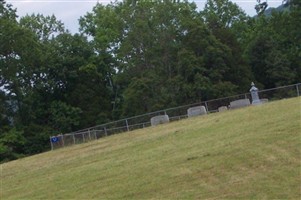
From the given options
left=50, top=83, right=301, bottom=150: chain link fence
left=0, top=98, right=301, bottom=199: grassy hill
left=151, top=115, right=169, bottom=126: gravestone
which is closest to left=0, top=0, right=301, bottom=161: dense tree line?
left=50, top=83, right=301, bottom=150: chain link fence

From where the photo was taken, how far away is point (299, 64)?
58.6 metres

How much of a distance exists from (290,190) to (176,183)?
2.61 m

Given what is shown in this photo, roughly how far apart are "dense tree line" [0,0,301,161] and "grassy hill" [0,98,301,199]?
34414 millimetres

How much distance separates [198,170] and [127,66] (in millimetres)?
47828

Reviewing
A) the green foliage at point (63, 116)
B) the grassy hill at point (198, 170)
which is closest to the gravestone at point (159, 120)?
the grassy hill at point (198, 170)

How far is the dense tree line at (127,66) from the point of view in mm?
53500

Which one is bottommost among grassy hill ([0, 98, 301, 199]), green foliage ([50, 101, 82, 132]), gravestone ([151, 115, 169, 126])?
grassy hill ([0, 98, 301, 199])

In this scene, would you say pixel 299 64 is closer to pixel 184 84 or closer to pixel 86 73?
pixel 184 84

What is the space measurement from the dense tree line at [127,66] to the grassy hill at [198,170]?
34.4m

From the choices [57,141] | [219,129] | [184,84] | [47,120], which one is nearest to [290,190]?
[219,129]

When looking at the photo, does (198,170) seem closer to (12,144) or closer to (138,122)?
(138,122)

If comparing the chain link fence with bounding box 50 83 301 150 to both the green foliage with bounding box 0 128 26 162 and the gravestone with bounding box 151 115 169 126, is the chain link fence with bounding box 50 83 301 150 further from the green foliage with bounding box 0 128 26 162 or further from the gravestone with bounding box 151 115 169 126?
the green foliage with bounding box 0 128 26 162

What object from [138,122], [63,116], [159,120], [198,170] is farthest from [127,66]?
[198,170]

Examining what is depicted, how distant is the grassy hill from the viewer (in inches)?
404
